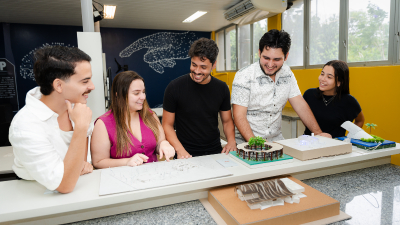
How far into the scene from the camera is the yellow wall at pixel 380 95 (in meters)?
2.57

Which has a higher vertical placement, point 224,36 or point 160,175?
point 224,36

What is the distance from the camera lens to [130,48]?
699 cm

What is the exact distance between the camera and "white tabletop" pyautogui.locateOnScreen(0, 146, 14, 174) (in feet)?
5.45

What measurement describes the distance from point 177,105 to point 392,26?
104 inches

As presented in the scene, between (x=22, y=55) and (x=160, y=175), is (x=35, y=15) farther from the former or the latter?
(x=160, y=175)

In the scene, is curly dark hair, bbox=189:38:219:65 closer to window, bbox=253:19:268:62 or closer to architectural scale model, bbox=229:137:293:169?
architectural scale model, bbox=229:137:293:169

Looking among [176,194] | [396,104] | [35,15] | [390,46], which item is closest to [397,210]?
[176,194]

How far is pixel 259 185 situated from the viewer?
39.0 inches

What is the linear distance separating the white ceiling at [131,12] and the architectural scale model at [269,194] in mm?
4094

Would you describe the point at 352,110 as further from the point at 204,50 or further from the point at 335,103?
the point at 204,50

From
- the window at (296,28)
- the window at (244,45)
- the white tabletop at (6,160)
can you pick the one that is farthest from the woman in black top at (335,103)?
the window at (244,45)

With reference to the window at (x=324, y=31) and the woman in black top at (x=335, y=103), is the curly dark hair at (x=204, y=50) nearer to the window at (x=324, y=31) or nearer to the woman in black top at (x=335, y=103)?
the woman in black top at (x=335, y=103)

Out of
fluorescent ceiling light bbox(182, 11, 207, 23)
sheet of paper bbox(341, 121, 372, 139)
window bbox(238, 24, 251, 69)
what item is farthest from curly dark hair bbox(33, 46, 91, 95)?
window bbox(238, 24, 251, 69)

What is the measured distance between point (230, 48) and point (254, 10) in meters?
2.87
